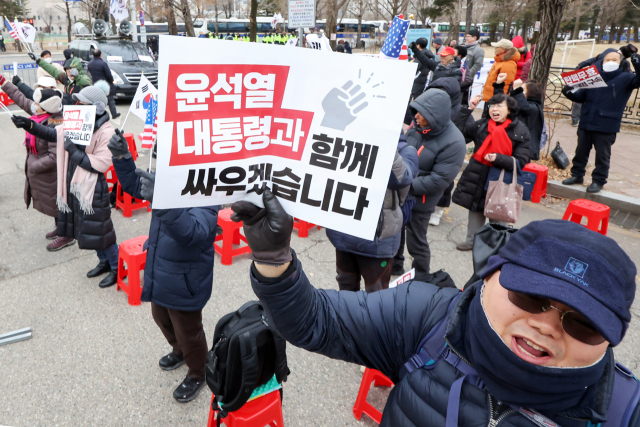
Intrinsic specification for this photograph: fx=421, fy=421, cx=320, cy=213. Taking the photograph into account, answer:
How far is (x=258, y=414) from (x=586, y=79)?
20.8ft

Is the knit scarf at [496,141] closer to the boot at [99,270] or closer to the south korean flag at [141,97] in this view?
the south korean flag at [141,97]

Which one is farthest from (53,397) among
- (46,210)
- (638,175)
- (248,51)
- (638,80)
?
(638,175)

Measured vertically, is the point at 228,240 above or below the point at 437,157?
below

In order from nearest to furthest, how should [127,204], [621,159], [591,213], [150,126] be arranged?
[150,126], [591,213], [127,204], [621,159]

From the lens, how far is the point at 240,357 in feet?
6.79

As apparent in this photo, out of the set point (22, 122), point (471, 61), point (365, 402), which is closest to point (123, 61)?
point (471, 61)

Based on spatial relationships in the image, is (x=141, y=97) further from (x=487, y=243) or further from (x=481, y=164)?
(x=481, y=164)

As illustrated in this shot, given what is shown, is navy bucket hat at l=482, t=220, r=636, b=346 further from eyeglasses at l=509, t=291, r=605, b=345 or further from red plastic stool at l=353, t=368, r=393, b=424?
red plastic stool at l=353, t=368, r=393, b=424

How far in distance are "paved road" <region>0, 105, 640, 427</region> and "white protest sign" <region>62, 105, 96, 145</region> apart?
147cm

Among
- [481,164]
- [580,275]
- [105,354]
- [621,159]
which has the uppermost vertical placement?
[580,275]

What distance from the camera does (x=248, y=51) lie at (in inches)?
53.1

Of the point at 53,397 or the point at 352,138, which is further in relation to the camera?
the point at 53,397

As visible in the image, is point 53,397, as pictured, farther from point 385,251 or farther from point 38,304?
point 385,251

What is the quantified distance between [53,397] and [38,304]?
1.35 meters
